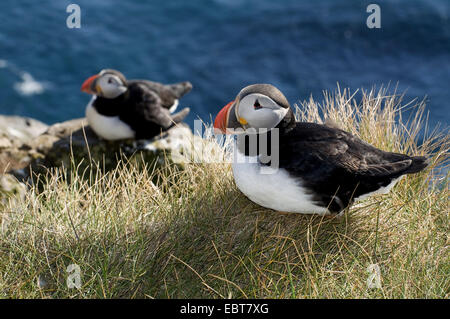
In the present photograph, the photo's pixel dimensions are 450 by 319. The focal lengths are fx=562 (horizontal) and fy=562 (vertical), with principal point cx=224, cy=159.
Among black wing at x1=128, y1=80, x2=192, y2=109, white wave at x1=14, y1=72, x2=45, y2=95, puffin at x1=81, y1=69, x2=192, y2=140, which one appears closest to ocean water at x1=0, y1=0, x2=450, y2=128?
white wave at x1=14, y1=72, x2=45, y2=95

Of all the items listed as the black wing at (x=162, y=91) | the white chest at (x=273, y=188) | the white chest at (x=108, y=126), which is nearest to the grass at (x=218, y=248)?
the white chest at (x=273, y=188)

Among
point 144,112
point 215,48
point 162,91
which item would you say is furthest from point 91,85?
point 215,48

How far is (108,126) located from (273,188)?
3.75 metres

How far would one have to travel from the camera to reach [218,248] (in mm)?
4047

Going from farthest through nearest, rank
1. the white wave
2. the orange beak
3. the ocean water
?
the white wave → the ocean water → the orange beak

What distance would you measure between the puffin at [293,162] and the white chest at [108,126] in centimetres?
326

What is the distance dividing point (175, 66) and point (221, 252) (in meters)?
11.1

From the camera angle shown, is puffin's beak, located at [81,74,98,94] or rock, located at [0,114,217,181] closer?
puffin's beak, located at [81,74,98,94]

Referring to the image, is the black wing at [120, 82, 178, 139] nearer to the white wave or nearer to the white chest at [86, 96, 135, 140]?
the white chest at [86, 96, 135, 140]

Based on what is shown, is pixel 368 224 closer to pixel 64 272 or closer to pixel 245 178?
pixel 245 178

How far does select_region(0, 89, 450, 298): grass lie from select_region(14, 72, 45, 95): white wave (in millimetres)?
10333

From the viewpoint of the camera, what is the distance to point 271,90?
3.77m

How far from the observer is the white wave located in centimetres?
1434

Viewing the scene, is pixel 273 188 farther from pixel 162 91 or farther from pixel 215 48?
pixel 215 48
